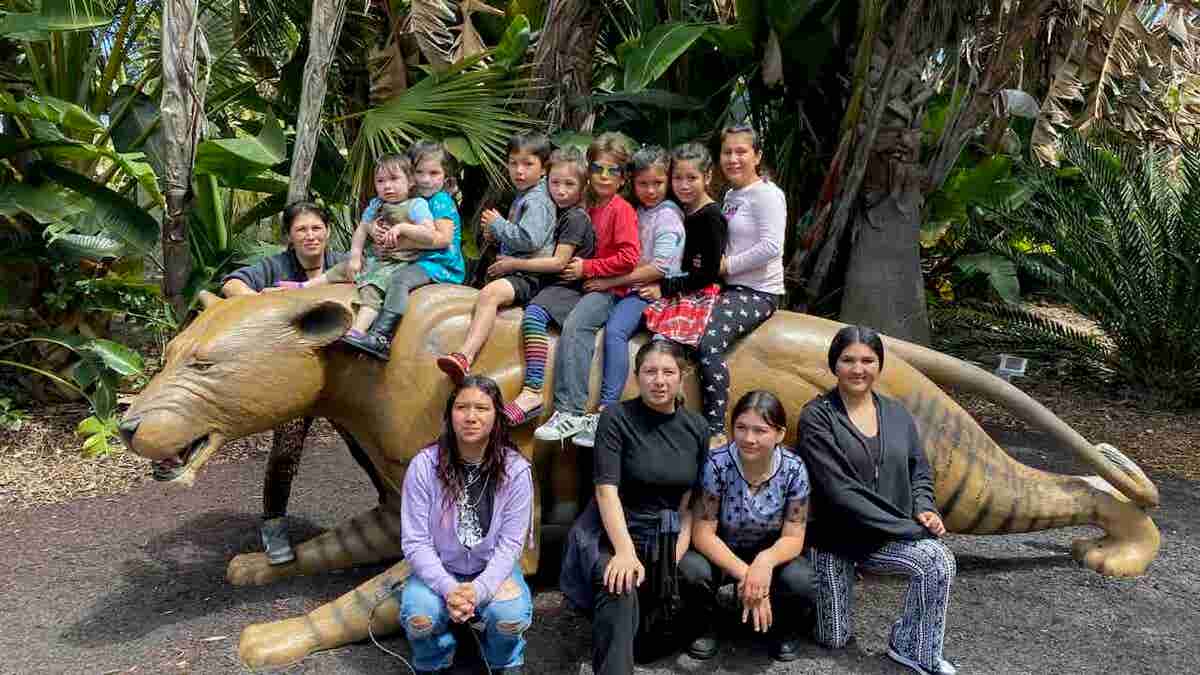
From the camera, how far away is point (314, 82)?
16.7 feet

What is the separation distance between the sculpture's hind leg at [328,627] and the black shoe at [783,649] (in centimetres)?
133

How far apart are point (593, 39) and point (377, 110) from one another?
5.39 feet

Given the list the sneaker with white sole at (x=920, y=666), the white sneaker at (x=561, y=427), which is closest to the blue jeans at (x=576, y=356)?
the white sneaker at (x=561, y=427)

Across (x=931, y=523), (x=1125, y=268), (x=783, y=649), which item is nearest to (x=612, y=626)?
(x=783, y=649)

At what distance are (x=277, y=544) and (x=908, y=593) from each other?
2.53 meters

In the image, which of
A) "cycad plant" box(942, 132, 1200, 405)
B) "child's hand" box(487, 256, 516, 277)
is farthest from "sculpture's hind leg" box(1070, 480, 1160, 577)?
"cycad plant" box(942, 132, 1200, 405)

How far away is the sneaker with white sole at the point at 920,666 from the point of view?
3299 millimetres

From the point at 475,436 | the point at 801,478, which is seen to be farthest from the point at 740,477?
the point at 475,436

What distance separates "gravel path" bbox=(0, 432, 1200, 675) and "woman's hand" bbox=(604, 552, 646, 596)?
1.37 feet

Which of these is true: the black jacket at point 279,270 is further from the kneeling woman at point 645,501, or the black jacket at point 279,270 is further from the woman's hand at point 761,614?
the woman's hand at point 761,614

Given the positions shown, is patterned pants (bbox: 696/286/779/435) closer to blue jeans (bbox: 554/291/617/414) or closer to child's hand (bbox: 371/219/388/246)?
blue jeans (bbox: 554/291/617/414)

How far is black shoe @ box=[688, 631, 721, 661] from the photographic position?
3428mm

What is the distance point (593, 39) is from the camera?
683 centimetres

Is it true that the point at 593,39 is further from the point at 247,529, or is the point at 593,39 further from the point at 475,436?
the point at 475,436
